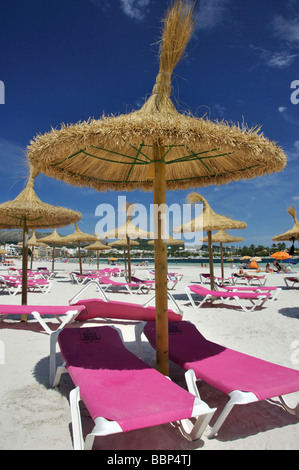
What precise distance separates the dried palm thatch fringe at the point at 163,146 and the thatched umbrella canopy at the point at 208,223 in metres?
4.40

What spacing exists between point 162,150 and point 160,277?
115 centimetres

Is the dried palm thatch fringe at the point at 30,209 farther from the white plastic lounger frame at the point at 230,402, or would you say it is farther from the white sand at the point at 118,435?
the white plastic lounger frame at the point at 230,402

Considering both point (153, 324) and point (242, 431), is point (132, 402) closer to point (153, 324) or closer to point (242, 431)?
point (242, 431)

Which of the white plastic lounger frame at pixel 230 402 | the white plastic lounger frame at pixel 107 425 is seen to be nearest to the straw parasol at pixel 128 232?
the white plastic lounger frame at pixel 230 402

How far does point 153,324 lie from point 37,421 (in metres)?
1.51

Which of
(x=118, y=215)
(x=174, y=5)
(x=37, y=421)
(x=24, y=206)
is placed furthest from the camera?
(x=118, y=215)

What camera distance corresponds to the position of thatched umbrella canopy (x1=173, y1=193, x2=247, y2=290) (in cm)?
796

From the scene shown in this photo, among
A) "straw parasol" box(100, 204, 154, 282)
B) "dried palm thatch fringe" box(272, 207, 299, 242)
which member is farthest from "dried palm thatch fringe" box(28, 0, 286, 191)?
"dried palm thatch fringe" box(272, 207, 299, 242)

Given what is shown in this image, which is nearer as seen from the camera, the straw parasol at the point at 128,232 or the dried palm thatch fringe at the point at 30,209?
the dried palm thatch fringe at the point at 30,209

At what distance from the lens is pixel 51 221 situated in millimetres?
7023

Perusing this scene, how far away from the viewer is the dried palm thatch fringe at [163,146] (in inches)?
83.7

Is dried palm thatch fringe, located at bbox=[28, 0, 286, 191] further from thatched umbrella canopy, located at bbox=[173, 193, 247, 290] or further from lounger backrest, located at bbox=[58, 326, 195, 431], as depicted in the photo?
thatched umbrella canopy, located at bbox=[173, 193, 247, 290]

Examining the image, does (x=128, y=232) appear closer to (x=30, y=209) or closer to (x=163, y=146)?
(x=30, y=209)

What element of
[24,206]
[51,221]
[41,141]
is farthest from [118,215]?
[41,141]
